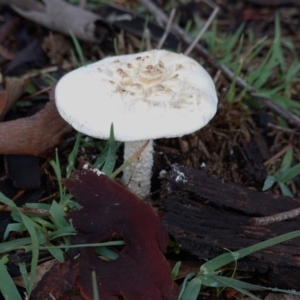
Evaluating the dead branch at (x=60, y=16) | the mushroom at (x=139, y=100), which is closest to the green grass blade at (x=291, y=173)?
the mushroom at (x=139, y=100)

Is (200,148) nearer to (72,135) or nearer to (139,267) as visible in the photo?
(72,135)

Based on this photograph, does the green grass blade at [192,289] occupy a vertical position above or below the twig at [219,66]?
below

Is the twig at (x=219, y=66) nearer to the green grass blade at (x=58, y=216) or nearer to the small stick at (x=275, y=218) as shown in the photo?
the small stick at (x=275, y=218)

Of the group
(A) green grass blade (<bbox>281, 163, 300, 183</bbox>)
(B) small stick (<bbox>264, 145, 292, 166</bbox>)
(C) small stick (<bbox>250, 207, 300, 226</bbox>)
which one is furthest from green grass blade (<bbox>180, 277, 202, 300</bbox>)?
(B) small stick (<bbox>264, 145, 292, 166</bbox>)

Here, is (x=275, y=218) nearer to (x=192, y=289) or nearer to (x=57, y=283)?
(x=192, y=289)

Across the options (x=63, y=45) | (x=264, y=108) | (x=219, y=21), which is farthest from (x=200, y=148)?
(x=219, y=21)

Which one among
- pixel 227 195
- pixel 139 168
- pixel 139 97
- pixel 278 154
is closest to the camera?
pixel 139 97

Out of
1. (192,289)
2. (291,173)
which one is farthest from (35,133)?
(291,173)
